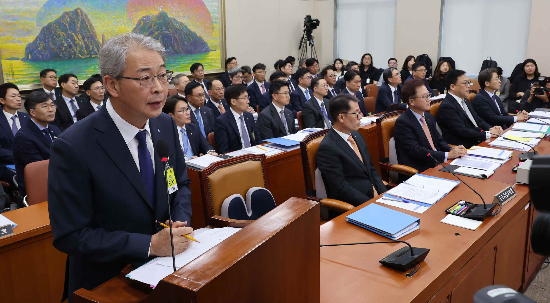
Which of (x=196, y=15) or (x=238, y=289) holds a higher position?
(x=196, y=15)

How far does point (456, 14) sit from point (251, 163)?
8.41 m

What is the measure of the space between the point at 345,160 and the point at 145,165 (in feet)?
5.31

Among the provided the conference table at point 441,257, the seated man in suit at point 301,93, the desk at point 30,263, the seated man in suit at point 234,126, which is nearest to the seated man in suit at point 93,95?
the seated man in suit at point 234,126

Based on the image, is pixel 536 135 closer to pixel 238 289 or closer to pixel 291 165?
pixel 291 165

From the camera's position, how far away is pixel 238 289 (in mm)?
839

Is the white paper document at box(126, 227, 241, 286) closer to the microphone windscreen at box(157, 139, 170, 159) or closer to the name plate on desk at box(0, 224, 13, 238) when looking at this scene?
the microphone windscreen at box(157, 139, 170, 159)

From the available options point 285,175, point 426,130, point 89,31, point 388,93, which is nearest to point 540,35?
point 388,93

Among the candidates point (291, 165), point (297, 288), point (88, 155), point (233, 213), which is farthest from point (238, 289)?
point (291, 165)

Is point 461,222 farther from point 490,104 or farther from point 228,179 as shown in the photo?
point 490,104

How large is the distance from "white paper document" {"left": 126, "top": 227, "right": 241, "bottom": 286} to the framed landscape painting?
13.1 ft

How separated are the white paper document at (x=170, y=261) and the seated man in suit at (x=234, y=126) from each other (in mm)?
2903

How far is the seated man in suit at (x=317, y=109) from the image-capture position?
15.9ft

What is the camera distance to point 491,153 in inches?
128

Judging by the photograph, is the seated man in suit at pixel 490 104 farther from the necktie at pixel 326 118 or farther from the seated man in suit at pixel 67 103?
the seated man in suit at pixel 67 103
